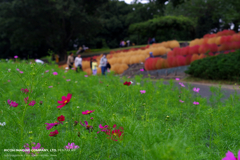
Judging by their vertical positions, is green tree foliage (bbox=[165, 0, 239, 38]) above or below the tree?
above

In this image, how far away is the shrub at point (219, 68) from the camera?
805cm

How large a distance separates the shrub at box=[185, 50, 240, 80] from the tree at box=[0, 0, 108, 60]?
51.4ft

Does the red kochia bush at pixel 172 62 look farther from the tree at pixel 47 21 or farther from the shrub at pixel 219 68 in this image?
the tree at pixel 47 21

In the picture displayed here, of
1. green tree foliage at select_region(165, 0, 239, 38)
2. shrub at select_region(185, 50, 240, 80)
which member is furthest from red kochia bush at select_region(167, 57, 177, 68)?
green tree foliage at select_region(165, 0, 239, 38)

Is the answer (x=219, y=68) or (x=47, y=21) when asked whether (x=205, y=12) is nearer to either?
(x=47, y=21)

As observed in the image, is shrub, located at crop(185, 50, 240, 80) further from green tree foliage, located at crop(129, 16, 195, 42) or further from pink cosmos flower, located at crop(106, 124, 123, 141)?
green tree foliage, located at crop(129, 16, 195, 42)

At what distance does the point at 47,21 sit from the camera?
22.7 metres

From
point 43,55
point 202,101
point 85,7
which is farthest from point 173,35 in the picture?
point 202,101

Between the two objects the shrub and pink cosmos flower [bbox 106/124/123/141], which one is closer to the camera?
pink cosmos flower [bbox 106/124/123/141]

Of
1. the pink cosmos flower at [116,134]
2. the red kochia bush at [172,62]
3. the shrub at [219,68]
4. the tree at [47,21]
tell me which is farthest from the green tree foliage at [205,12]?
the pink cosmos flower at [116,134]

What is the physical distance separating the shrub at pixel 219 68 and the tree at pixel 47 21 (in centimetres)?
1568

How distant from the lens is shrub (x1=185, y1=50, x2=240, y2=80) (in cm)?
805

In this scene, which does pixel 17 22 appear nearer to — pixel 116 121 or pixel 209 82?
pixel 209 82

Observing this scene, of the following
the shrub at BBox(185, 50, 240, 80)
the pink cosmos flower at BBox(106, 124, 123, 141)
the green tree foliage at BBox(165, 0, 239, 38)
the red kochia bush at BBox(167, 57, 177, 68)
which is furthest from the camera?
the green tree foliage at BBox(165, 0, 239, 38)
